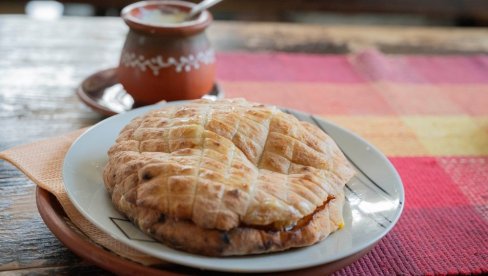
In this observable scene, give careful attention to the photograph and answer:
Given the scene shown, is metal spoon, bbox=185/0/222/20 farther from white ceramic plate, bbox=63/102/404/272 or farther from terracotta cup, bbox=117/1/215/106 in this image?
white ceramic plate, bbox=63/102/404/272

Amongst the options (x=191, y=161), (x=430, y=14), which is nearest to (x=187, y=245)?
(x=191, y=161)

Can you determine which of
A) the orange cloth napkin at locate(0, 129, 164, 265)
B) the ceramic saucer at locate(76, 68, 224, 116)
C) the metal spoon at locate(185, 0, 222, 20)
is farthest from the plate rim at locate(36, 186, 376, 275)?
the metal spoon at locate(185, 0, 222, 20)

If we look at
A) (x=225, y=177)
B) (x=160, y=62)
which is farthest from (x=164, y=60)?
(x=225, y=177)

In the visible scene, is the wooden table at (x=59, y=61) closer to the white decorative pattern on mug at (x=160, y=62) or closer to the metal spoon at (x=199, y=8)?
the white decorative pattern on mug at (x=160, y=62)

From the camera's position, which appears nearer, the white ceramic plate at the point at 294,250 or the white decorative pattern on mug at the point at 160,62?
the white ceramic plate at the point at 294,250

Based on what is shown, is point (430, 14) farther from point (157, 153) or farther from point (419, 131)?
point (157, 153)

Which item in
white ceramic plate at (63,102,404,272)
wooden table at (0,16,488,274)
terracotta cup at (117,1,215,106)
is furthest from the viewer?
terracotta cup at (117,1,215,106)

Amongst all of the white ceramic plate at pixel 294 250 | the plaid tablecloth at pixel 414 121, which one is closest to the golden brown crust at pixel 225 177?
the white ceramic plate at pixel 294 250

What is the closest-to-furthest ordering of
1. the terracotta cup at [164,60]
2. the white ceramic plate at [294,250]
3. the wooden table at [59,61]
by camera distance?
the white ceramic plate at [294,250] → the wooden table at [59,61] → the terracotta cup at [164,60]
